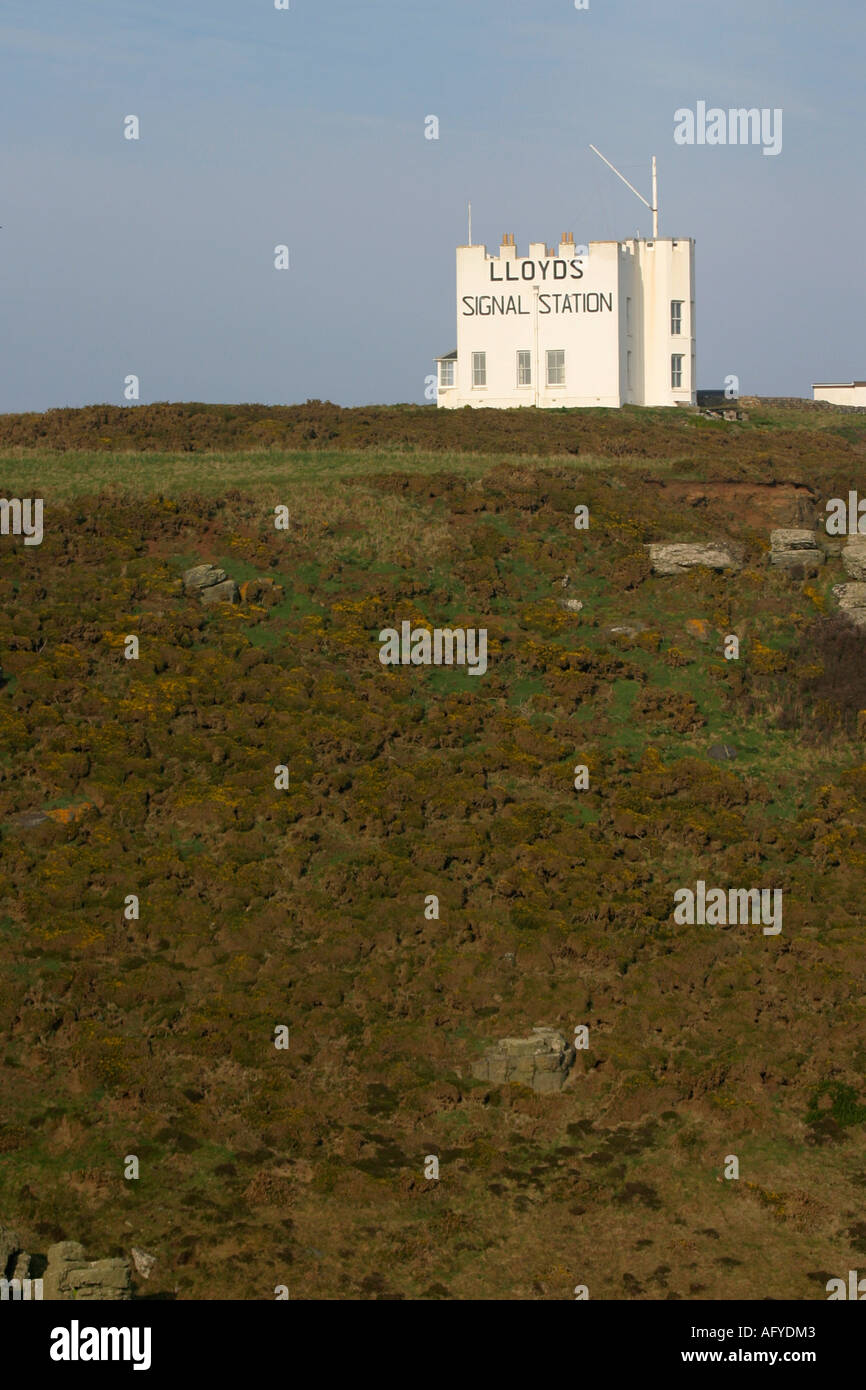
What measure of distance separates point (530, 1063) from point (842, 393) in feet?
249

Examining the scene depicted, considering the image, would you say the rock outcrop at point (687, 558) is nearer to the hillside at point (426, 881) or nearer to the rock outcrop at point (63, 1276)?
the hillside at point (426, 881)

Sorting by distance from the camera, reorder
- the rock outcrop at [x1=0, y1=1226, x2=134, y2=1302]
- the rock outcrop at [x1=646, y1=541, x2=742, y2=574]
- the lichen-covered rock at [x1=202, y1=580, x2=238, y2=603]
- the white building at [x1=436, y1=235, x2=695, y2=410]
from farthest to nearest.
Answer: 1. the white building at [x1=436, y1=235, x2=695, y2=410]
2. the rock outcrop at [x1=646, y1=541, x2=742, y2=574]
3. the lichen-covered rock at [x1=202, y1=580, x2=238, y2=603]
4. the rock outcrop at [x1=0, y1=1226, x2=134, y2=1302]

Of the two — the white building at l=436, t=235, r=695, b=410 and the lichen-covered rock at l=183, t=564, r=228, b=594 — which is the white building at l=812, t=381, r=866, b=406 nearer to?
the white building at l=436, t=235, r=695, b=410

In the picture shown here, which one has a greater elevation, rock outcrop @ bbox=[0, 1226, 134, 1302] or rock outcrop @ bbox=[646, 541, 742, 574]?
Answer: rock outcrop @ bbox=[646, 541, 742, 574]

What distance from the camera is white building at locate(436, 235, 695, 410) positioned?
6800 centimetres

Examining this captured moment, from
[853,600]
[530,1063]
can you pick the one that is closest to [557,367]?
[853,600]

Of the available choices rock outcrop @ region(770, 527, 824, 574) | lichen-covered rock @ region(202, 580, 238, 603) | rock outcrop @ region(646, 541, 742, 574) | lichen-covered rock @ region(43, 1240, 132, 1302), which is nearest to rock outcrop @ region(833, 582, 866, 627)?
rock outcrop @ region(770, 527, 824, 574)

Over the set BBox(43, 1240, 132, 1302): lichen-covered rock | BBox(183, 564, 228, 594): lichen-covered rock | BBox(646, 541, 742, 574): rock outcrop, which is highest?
BBox(646, 541, 742, 574): rock outcrop

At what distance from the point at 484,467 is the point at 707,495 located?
7.61 m

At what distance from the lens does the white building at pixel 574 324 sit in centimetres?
6800

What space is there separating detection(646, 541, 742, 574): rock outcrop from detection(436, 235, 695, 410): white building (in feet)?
87.6

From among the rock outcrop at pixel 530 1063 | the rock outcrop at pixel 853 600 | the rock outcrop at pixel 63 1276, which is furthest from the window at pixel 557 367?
the rock outcrop at pixel 63 1276

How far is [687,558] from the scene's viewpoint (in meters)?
43.0

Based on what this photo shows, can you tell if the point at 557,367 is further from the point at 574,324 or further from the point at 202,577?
the point at 202,577
